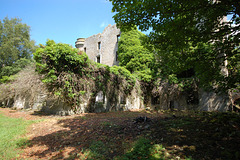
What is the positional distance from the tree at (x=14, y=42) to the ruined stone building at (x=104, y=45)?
392 inches

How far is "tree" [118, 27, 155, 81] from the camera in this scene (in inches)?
592

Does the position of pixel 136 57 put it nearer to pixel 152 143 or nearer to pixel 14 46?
pixel 152 143

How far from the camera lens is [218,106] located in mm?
11000

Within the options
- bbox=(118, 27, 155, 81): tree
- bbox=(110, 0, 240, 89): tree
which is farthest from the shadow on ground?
bbox=(118, 27, 155, 81): tree

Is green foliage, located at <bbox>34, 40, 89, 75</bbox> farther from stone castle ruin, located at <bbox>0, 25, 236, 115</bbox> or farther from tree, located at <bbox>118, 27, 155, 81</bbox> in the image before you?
tree, located at <bbox>118, 27, 155, 81</bbox>

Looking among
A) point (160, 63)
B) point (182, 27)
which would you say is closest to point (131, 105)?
point (160, 63)

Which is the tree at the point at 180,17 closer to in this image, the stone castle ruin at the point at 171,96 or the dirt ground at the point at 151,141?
the dirt ground at the point at 151,141

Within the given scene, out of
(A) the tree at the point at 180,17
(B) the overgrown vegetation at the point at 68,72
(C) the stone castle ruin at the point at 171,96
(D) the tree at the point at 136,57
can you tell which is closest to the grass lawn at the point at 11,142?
(B) the overgrown vegetation at the point at 68,72

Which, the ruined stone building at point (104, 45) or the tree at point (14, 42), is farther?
the tree at point (14, 42)

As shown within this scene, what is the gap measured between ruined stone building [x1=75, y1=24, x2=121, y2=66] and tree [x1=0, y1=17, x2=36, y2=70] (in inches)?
392

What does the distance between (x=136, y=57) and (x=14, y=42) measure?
2317 cm

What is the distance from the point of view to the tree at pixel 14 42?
22214mm

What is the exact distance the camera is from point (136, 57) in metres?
15.6

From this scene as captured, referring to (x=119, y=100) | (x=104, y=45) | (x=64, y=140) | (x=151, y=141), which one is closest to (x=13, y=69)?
(x=104, y=45)
